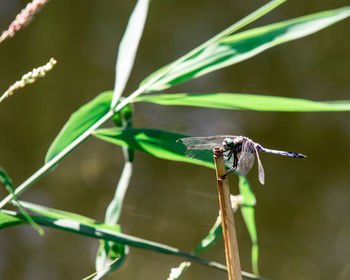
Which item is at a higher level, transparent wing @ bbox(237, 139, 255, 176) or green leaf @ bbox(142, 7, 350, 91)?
green leaf @ bbox(142, 7, 350, 91)

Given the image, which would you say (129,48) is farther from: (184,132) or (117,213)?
(184,132)

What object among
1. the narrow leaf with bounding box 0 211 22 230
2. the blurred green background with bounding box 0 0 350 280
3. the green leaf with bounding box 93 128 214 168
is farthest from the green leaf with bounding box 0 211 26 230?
the blurred green background with bounding box 0 0 350 280

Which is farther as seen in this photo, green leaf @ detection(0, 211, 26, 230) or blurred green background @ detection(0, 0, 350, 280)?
blurred green background @ detection(0, 0, 350, 280)

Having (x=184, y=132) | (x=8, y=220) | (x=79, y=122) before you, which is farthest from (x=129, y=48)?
(x=184, y=132)

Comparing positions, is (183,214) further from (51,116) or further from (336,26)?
(336,26)

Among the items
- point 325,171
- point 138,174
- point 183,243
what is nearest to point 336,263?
point 325,171

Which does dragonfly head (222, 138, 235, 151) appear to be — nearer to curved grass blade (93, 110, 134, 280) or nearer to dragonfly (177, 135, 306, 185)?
dragonfly (177, 135, 306, 185)
